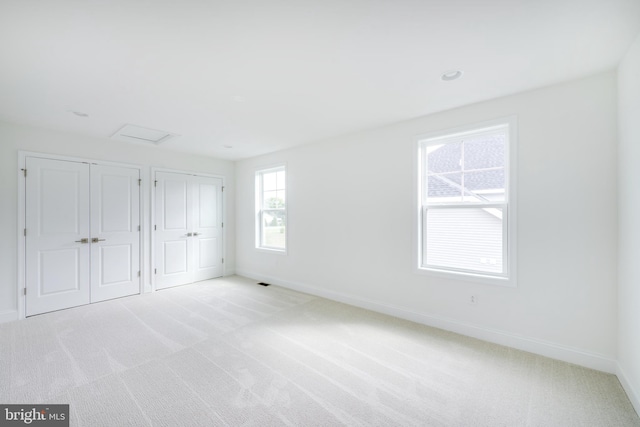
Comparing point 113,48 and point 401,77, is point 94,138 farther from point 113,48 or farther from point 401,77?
point 401,77

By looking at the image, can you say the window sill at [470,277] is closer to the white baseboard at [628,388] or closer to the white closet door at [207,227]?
the white baseboard at [628,388]

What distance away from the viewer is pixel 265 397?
191cm

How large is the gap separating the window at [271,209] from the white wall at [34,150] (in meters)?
1.39

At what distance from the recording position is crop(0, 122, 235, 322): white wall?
328 centimetres

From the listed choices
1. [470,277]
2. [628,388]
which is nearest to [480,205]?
[470,277]

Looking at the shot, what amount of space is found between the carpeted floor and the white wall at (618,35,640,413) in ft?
0.87

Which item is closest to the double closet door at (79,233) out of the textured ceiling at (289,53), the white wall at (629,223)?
the textured ceiling at (289,53)

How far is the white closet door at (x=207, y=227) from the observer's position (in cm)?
512

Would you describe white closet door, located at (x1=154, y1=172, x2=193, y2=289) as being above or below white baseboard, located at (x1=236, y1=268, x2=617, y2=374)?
above

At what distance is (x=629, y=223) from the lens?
191 centimetres

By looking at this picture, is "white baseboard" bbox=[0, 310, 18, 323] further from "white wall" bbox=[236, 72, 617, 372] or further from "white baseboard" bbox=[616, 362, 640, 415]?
"white baseboard" bbox=[616, 362, 640, 415]

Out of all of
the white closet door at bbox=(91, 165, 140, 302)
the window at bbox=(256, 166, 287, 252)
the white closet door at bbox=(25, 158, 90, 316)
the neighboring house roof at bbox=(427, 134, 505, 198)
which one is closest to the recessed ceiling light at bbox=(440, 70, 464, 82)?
the neighboring house roof at bbox=(427, 134, 505, 198)

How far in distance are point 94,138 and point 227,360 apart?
3784mm

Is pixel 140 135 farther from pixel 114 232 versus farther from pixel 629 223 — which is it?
pixel 629 223
